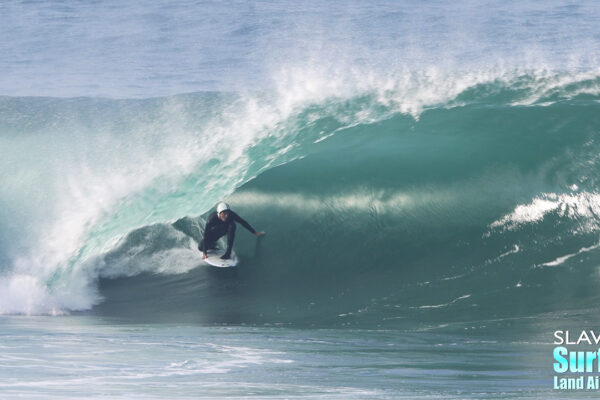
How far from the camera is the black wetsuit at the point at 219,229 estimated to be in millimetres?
8336

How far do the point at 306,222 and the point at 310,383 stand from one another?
12.3 ft

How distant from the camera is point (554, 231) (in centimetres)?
819

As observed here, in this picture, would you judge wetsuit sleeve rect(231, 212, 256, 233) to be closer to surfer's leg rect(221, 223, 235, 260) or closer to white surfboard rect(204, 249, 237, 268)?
surfer's leg rect(221, 223, 235, 260)

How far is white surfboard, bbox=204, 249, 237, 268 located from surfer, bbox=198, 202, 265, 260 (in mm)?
47

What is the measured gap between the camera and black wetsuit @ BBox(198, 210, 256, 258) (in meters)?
8.34

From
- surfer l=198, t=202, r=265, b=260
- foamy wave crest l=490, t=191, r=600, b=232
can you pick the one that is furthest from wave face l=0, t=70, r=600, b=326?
surfer l=198, t=202, r=265, b=260

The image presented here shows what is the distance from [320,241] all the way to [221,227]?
1166 millimetres

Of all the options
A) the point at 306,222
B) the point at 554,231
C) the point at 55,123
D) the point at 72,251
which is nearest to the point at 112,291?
the point at 72,251

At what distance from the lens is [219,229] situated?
8406mm

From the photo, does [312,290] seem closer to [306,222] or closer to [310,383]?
[306,222]

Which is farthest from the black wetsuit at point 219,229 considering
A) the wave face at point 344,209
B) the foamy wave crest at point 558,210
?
the foamy wave crest at point 558,210

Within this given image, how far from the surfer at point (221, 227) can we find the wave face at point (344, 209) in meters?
0.28

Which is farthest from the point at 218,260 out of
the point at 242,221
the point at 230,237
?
the point at 242,221

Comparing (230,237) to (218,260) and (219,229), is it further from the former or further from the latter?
(218,260)
